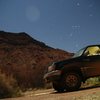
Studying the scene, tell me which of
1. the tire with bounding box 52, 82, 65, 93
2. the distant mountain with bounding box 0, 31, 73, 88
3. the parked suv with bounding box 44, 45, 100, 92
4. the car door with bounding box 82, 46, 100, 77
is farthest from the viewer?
the distant mountain with bounding box 0, 31, 73, 88

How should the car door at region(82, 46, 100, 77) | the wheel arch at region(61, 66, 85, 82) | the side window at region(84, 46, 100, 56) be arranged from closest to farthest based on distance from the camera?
1. the wheel arch at region(61, 66, 85, 82)
2. the car door at region(82, 46, 100, 77)
3. the side window at region(84, 46, 100, 56)

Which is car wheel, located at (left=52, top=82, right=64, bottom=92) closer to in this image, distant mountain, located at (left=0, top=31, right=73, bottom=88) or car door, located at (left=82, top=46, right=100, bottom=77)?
car door, located at (left=82, top=46, right=100, bottom=77)

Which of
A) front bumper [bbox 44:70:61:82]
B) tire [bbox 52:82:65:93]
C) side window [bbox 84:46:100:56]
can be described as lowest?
tire [bbox 52:82:65:93]

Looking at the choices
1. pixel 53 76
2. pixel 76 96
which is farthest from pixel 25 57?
pixel 76 96

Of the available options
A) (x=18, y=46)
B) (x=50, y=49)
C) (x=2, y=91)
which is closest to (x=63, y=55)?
(x=50, y=49)

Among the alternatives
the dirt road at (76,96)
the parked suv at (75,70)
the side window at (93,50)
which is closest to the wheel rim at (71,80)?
the parked suv at (75,70)

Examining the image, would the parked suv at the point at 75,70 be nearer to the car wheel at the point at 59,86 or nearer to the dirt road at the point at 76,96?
the car wheel at the point at 59,86

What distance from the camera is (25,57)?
4972 centimetres

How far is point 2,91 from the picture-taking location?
64.4 ft

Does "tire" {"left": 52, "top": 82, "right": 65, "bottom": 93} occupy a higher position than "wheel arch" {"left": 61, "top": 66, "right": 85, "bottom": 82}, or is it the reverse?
"wheel arch" {"left": 61, "top": 66, "right": 85, "bottom": 82}

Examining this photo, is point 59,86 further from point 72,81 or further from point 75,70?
point 75,70

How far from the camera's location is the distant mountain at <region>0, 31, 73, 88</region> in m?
44.3

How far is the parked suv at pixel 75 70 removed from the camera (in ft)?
54.7

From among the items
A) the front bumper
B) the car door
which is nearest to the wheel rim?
the front bumper
